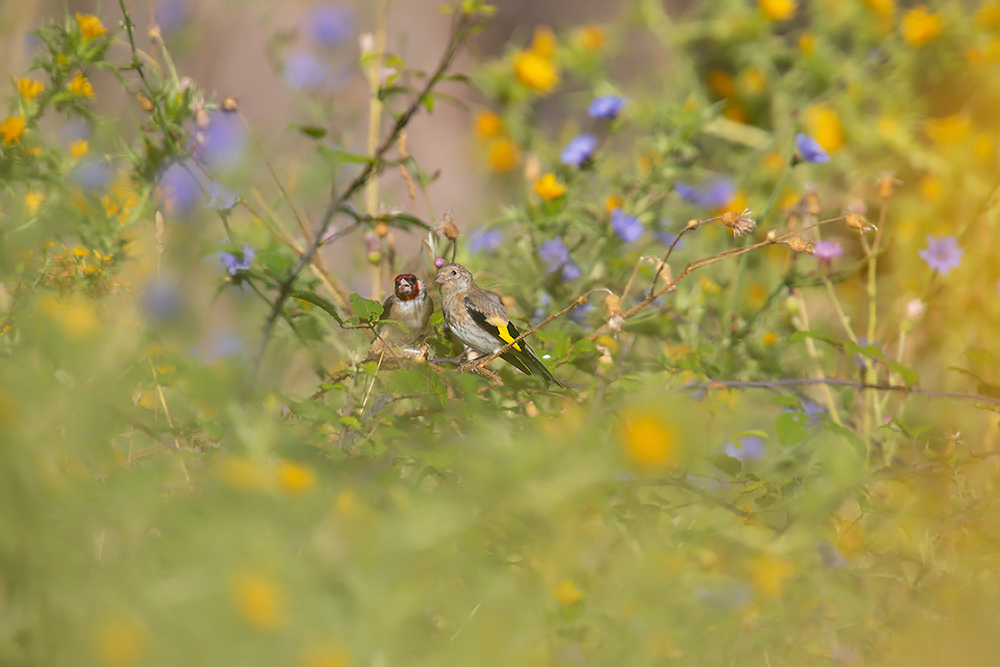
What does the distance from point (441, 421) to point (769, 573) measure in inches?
22.8

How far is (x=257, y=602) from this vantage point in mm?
657

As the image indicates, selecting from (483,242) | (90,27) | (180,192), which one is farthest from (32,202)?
(483,242)

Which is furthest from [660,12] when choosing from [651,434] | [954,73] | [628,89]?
[651,434]

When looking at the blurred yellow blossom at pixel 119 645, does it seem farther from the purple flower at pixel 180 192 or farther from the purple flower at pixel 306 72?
the purple flower at pixel 306 72

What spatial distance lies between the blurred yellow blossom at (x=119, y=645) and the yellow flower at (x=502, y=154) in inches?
115

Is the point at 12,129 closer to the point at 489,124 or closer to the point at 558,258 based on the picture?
the point at 558,258

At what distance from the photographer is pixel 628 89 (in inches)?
151

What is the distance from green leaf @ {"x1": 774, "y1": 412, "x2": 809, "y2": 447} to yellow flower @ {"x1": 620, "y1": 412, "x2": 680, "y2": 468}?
32 cm

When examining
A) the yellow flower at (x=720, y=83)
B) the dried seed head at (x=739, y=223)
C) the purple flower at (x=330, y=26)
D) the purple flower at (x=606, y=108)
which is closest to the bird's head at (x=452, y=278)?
the dried seed head at (x=739, y=223)

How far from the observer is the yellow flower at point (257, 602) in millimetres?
655

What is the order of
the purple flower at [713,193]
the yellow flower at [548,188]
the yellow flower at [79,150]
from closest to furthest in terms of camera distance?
the yellow flower at [79,150], the yellow flower at [548,188], the purple flower at [713,193]

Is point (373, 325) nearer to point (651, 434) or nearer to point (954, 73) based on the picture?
point (651, 434)

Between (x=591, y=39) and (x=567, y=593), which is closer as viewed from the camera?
(x=567, y=593)

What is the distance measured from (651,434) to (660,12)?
127 inches
